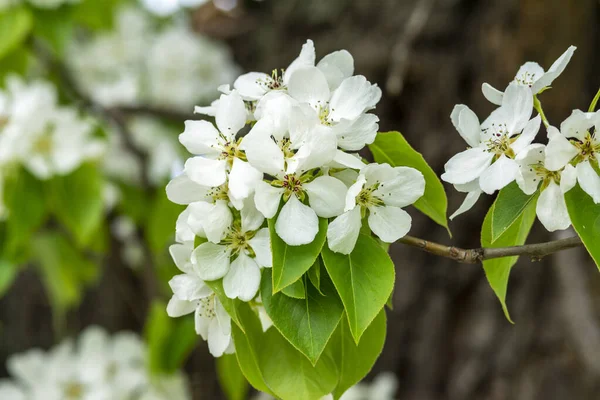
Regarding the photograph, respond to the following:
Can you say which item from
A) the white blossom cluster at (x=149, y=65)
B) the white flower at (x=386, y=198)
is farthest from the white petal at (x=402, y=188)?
the white blossom cluster at (x=149, y=65)

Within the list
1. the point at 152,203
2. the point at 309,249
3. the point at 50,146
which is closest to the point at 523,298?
the point at 152,203

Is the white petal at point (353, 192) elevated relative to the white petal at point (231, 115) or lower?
lower

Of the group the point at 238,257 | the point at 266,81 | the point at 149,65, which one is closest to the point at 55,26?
the point at 149,65

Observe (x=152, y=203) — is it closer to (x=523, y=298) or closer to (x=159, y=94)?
(x=159, y=94)

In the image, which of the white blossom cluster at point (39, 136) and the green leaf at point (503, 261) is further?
the white blossom cluster at point (39, 136)

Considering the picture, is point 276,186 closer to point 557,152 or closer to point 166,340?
point 557,152

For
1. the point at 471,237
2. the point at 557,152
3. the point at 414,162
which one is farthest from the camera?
the point at 471,237

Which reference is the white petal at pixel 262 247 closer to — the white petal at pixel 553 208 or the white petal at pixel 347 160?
the white petal at pixel 347 160

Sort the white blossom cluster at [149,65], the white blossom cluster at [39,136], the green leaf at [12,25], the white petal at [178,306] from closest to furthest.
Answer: the white petal at [178,306] → the white blossom cluster at [39,136] → the green leaf at [12,25] → the white blossom cluster at [149,65]
